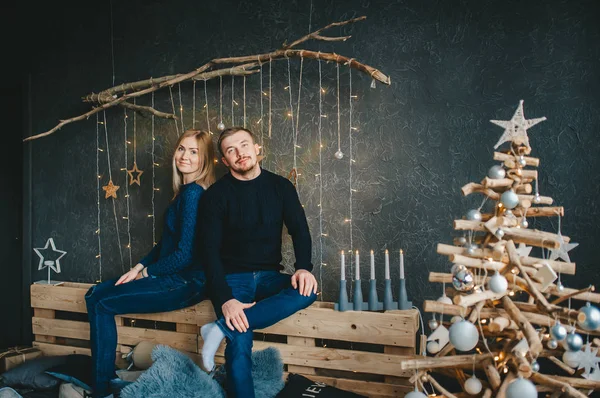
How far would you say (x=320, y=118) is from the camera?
2957 millimetres

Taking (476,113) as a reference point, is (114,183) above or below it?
below

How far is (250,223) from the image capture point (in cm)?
268

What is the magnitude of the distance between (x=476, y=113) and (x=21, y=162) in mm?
3223

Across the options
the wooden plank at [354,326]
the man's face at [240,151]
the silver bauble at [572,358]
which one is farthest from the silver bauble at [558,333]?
the man's face at [240,151]

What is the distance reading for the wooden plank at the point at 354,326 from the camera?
8.05 feet

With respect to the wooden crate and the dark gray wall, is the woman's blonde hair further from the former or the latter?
the wooden crate

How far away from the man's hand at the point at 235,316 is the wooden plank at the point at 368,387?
52 cm

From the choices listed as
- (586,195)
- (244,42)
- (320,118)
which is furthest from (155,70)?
(586,195)

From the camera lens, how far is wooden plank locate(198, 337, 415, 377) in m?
2.48

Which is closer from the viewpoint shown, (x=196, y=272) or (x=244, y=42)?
(x=196, y=272)

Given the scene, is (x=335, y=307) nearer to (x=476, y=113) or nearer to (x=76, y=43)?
(x=476, y=113)

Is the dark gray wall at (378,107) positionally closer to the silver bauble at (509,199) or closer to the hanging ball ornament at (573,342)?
the silver bauble at (509,199)

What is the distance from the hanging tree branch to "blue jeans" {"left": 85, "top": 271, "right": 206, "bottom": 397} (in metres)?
1.02

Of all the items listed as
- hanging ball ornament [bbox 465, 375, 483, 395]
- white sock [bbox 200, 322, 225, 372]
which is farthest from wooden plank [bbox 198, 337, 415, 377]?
hanging ball ornament [bbox 465, 375, 483, 395]
